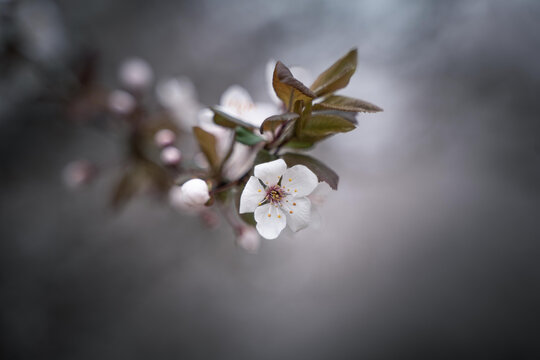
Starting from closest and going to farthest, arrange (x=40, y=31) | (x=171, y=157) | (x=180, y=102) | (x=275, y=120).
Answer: (x=275, y=120)
(x=171, y=157)
(x=180, y=102)
(x=40, y=31)

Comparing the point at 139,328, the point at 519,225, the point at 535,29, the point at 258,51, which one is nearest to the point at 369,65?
the point at 258,51

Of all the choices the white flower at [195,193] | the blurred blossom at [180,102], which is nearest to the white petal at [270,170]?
the white flower at [195,193]

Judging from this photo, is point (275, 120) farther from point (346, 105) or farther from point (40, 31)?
point (40, 31)

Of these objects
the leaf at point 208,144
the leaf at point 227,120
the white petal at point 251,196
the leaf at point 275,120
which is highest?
the leaf at point 208,144

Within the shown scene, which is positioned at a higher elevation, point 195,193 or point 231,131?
point 231,131

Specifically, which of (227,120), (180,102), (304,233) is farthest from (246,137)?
(304,233)

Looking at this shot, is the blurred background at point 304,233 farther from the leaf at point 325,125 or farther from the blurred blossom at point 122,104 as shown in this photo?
the leaf at point 325,125

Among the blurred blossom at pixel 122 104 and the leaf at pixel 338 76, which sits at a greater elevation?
the blurred blossom at pixel 122 104
